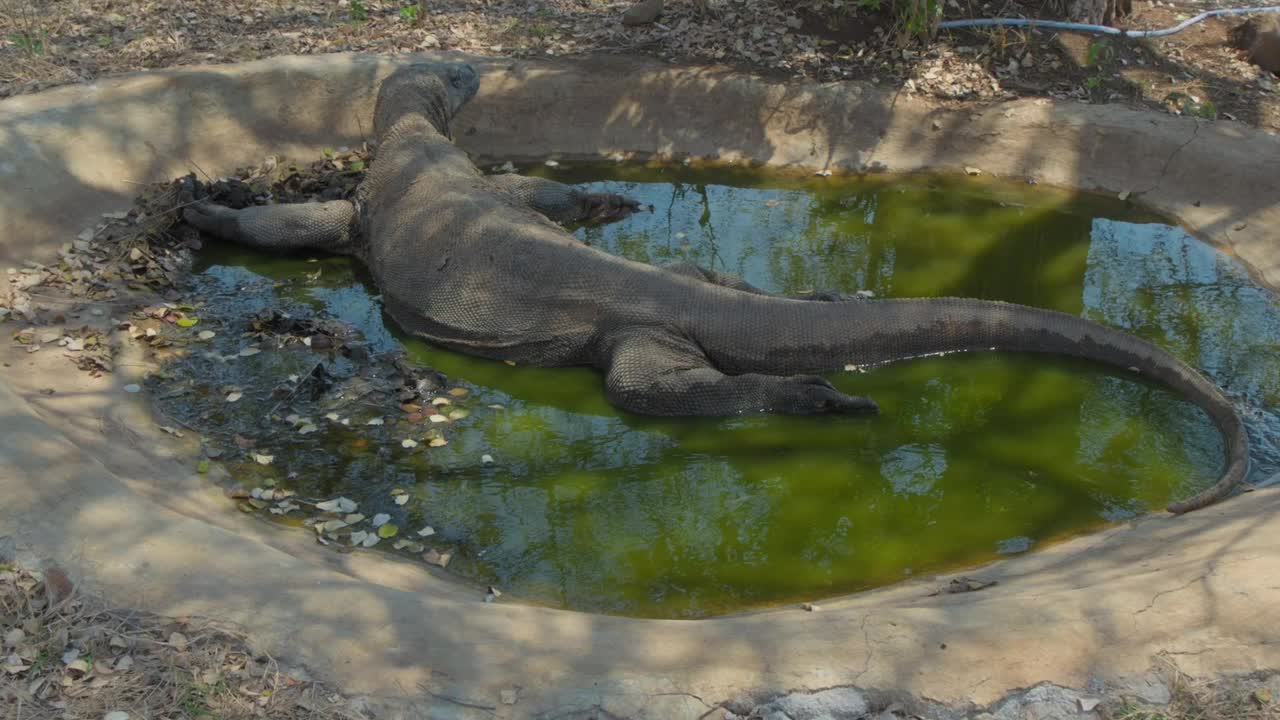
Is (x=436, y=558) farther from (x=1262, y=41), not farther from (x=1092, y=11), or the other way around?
(x=1262, y=41)

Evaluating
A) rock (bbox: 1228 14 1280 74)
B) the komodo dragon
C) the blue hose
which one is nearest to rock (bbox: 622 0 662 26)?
the blue hose

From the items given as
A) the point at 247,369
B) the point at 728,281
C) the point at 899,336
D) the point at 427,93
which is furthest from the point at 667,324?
the point at 427,93

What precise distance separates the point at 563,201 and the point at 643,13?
2.91 meters

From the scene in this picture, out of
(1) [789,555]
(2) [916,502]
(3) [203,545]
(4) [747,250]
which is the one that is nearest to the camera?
(3) [203,545]

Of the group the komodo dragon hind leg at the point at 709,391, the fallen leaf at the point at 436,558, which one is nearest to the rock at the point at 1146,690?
the komodo dragon hind leg at the point at 709,391

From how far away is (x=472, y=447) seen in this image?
212 inches

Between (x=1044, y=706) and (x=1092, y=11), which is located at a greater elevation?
(x=1092, y=11)

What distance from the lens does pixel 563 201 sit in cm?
791

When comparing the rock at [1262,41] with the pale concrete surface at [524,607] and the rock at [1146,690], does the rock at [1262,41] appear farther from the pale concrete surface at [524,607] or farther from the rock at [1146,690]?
the rock at [1146,690]

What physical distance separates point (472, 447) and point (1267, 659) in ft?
11.5

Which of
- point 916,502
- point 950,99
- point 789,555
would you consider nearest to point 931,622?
point 789,555

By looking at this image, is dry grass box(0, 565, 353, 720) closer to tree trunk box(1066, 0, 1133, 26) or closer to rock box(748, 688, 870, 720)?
rock box(748, 688, 870, 720)

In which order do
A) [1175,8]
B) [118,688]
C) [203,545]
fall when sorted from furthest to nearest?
1. [1175,8]
2. [203,545]
3. [118,688]

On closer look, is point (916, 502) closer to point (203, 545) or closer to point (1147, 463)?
point (1147, 463)
